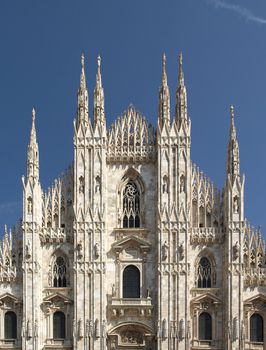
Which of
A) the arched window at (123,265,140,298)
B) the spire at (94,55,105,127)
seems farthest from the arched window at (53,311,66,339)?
the spire at (94,55,105,127)

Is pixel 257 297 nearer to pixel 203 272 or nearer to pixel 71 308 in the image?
pixel 203 272

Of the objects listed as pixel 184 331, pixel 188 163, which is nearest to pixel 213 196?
pixel 188 163

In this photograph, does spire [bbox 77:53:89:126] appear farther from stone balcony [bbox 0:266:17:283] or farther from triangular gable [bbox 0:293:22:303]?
triangular gable [bbox 0:293:22:303]

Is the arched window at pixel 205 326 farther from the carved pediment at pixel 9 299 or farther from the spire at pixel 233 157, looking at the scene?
the carved pediment at pixel 9 299

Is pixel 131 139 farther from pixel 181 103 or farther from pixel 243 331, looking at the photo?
pixel 243 331

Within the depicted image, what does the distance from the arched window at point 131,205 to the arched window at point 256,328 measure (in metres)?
9.19

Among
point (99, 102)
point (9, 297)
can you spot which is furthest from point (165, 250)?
point (99, 102)

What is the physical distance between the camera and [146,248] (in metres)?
40.9

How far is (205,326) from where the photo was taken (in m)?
40.5

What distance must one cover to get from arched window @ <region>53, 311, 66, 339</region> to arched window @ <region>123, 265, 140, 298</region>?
4.12 meters

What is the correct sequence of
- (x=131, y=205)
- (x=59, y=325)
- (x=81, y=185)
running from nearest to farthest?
(x=59, y=325), (x=81, y=185), (x=131, y=205)

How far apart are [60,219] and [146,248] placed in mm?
5768

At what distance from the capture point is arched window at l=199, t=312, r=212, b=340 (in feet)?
133

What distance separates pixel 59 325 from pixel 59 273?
320 cm
